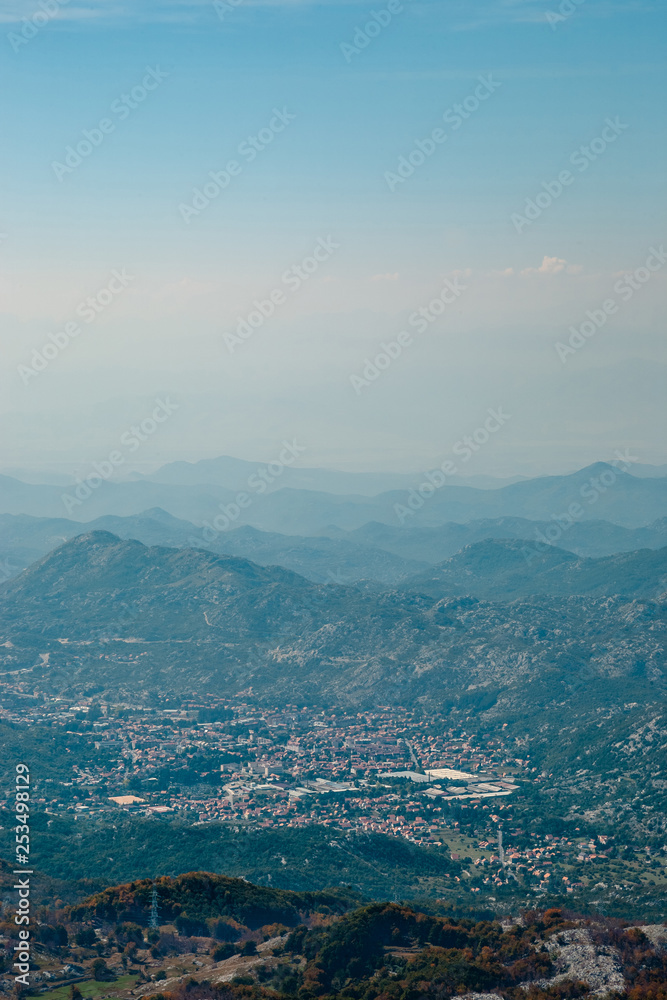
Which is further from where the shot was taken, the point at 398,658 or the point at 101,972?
the point at 398,658

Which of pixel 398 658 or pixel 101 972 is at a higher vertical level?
pixel 398 658

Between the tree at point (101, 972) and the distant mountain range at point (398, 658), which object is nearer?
the tree at point (101, 972)

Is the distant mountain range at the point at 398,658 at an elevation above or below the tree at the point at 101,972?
above

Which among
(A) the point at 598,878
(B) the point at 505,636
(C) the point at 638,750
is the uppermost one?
(B) the point at 505,636

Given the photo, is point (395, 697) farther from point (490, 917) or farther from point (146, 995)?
point (146, 995)

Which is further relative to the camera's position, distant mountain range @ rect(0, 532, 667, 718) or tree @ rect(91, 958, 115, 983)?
distant mountain range @ rect(0, 532, 667, 718)

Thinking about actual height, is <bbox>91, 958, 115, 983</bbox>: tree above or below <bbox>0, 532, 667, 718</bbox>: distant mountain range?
below

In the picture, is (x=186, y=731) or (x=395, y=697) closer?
(x=186, y=731)

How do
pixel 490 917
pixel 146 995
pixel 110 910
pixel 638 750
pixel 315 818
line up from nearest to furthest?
pixel 146 995 < pixel 110 910 < pixel 490 917 < pixel 315 818 < pixel 638 750

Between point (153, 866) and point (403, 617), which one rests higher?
point (403, 617)

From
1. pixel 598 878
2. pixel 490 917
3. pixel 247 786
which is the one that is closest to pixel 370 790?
pixel 247 786

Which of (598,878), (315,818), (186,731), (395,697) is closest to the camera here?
(598,878)
